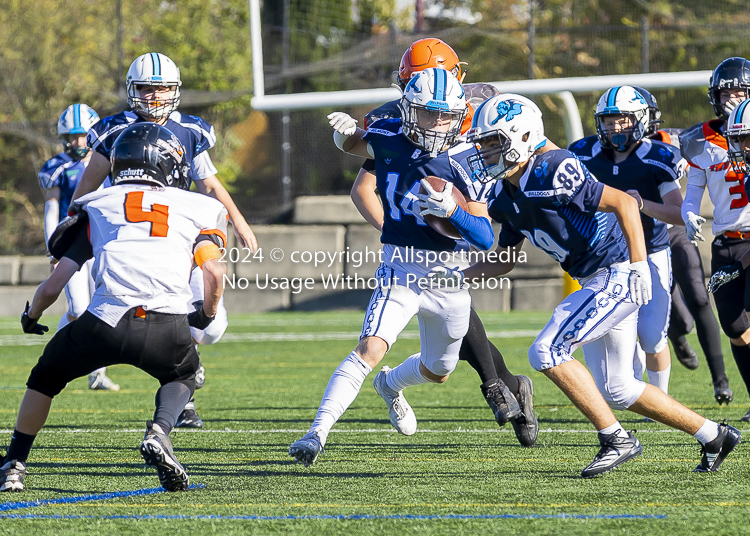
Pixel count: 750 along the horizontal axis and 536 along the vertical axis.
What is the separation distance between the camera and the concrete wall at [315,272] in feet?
42.5

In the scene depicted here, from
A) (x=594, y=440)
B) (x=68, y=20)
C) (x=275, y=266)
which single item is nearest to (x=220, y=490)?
(x=594, y=440)

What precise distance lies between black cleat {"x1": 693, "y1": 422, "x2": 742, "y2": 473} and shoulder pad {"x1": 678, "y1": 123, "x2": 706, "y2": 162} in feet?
6.13

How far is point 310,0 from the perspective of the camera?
11.9 m

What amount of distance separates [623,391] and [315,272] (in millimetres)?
9547

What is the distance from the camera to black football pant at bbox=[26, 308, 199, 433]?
129 inches

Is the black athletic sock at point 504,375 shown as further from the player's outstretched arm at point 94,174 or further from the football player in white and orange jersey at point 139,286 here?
the player's outstretched arm at point 94,174

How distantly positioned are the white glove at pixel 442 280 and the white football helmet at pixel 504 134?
1.39ft

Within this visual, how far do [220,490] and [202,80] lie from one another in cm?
1444

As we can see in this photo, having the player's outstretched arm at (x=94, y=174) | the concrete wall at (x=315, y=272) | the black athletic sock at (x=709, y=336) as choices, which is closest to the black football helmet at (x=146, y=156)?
the player's outstretched arm at (x=94, y=174)

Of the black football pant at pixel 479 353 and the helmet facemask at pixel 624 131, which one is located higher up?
the helmet facemask at pixel 624 131

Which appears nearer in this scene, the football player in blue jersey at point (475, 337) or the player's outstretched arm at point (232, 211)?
the football player in blue jersey at point (475, 337)

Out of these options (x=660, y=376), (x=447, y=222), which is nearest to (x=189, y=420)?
(x=447, y=222)

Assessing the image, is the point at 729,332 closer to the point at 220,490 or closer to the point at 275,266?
the point at 220,490

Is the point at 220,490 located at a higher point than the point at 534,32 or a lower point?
lower
